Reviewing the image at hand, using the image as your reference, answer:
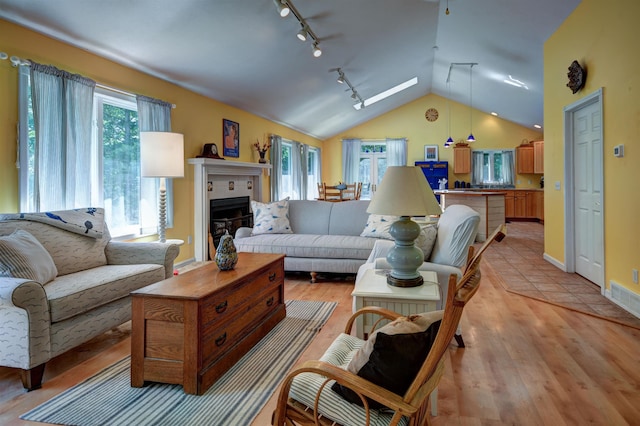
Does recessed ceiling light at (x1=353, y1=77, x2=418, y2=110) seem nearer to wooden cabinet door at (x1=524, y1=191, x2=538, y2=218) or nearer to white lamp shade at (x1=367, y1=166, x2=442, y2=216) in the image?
wooden cabinet door at (x1=524, y1=191, x2=538, y2=218)

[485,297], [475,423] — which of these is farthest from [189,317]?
[485,297]

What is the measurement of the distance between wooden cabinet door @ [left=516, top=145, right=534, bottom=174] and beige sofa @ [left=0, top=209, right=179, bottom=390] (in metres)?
9.52

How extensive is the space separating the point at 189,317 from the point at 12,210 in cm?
212

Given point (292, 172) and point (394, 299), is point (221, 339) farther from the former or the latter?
point (292, 172)

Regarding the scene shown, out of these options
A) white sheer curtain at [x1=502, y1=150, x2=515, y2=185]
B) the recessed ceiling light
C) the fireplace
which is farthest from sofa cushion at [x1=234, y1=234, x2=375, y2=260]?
white sheer curtain at [x1=502, y1=150, x2=515, y2=185]

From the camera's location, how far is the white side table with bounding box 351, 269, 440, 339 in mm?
→ 2012

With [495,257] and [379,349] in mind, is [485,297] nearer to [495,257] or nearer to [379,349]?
[495,257]

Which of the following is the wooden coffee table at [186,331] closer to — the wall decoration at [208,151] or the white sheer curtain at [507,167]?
the wall decoration at [208,151]

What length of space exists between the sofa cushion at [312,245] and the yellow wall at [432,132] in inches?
276

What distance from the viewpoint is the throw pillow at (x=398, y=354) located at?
43.2 inches

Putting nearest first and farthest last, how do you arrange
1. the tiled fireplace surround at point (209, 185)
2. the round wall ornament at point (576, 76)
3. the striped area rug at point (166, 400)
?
the striped area rug at point (166, 400) → the round wall ornament at point (576, 76) → the tiled fireplace surround at point (209, 185)

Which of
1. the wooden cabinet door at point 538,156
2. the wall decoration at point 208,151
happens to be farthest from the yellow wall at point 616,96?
the wooden cabinet door at point 538,156

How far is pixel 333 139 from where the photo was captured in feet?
37.5

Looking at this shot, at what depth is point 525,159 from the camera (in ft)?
32.7
